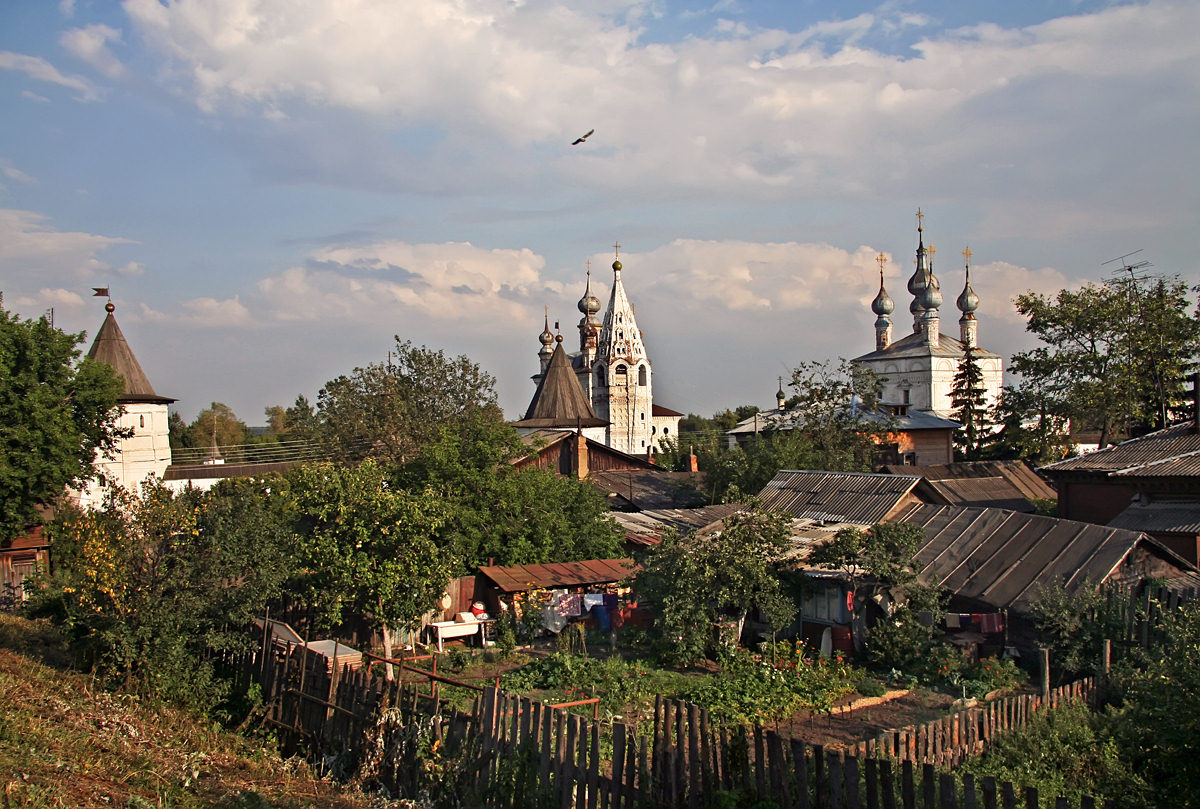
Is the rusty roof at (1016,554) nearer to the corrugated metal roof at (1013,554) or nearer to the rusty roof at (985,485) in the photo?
the corrugated metal roof at (1013,554)

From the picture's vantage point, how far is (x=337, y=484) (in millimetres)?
16141

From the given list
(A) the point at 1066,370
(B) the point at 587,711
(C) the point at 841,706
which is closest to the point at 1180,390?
(A) the point at 1066,370

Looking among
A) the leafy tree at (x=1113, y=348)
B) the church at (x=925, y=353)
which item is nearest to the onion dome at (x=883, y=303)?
the church at (x=925, y=353)

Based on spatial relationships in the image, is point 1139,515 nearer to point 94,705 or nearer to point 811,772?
point 811,772

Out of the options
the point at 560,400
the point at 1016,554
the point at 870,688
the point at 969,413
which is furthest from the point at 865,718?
the point at 560,400

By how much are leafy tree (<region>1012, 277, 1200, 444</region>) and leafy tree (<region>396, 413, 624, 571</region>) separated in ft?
60.6

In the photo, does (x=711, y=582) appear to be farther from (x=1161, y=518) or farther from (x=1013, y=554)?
(x=1161, y=518)

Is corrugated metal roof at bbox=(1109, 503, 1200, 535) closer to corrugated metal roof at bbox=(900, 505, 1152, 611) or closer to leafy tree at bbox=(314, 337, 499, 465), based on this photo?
corrugated metal roof at bbox=(900, 505, 1152, 611)

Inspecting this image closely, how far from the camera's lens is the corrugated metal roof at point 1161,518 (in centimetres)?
2009

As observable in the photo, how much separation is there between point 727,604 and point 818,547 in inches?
73.5

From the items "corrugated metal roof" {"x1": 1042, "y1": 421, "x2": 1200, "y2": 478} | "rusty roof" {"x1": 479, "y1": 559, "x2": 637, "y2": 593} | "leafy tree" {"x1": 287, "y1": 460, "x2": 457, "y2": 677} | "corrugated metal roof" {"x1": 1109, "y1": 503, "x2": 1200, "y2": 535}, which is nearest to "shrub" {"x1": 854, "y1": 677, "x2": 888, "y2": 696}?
"rusty roof" {"x1": 479, "y1": 559, "x2": 637, "y2": 593}

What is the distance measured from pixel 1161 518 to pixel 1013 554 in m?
6.96

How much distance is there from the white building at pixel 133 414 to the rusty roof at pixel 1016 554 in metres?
29.9

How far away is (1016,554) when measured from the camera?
16.3m
